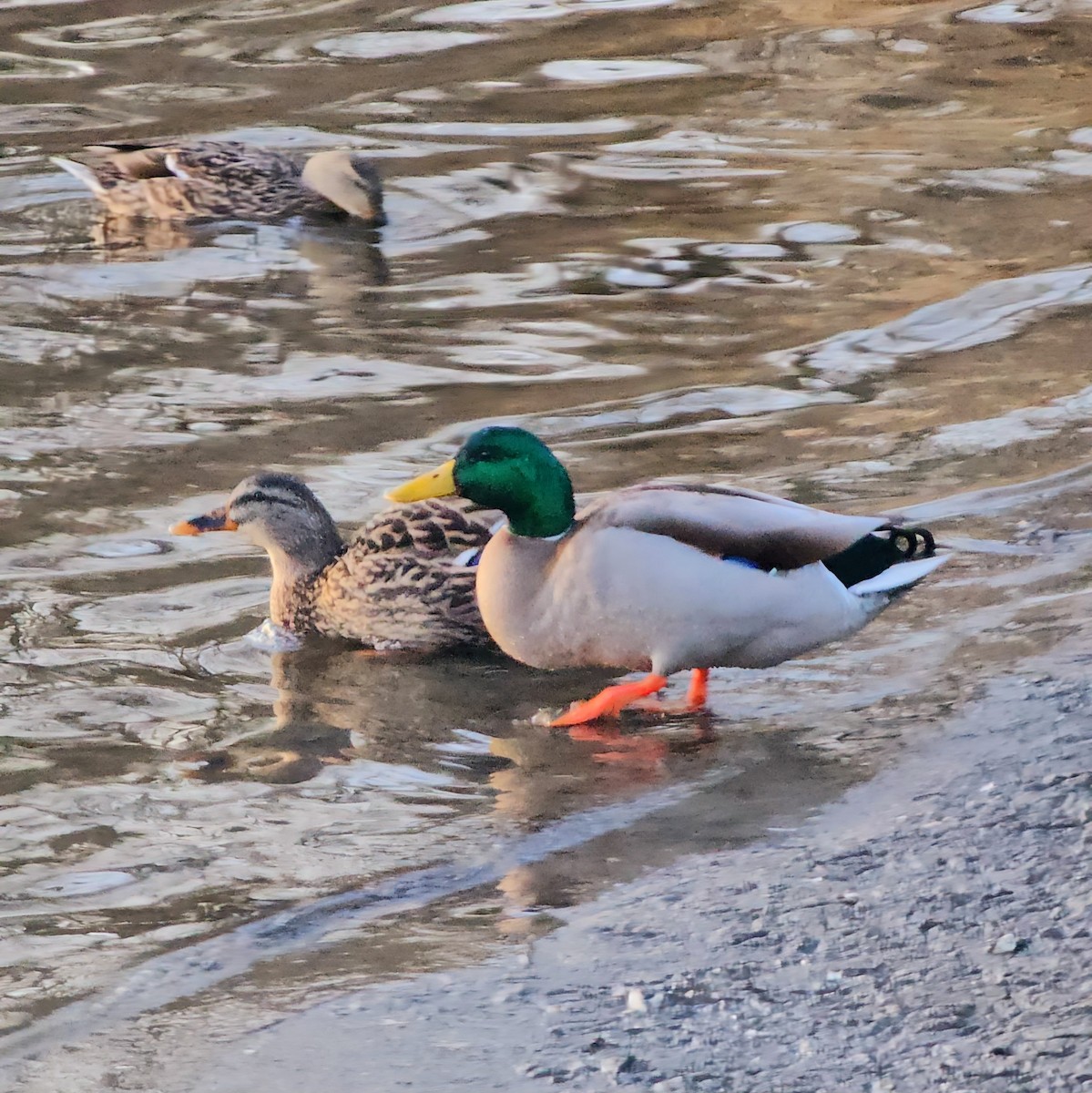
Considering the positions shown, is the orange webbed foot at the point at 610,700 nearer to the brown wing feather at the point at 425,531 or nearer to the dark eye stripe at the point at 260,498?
the brown wing feather at the point at 425,531

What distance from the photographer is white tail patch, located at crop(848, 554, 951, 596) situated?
17.7 ft

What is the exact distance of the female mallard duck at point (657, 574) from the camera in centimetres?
511

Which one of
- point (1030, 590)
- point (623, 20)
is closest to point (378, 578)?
point (1030, 590)

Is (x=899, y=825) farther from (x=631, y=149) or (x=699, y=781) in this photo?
(x=631, y=149)

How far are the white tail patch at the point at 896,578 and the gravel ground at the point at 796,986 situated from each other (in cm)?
109

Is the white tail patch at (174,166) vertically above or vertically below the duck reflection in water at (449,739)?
above

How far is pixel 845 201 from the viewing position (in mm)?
10570

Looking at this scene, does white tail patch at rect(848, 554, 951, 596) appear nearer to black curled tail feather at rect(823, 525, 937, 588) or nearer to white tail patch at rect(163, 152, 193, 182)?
black curled tail feather at rect(823, 525, 937, 588)

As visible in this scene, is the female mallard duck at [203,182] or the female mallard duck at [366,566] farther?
the female mallard duck at [203,182]

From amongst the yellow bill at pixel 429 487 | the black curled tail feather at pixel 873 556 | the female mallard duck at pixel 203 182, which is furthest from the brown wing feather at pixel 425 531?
the female mallard duck at pixel 203 182

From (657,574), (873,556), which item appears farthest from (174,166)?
(657,574)

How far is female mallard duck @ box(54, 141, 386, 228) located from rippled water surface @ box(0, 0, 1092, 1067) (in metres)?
0.17

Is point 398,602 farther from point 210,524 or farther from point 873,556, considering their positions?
point 873,556

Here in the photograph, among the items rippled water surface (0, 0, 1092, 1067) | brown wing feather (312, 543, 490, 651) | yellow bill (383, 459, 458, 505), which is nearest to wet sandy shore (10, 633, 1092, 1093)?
rippled water surface (0, 0, 1092, 1067)
